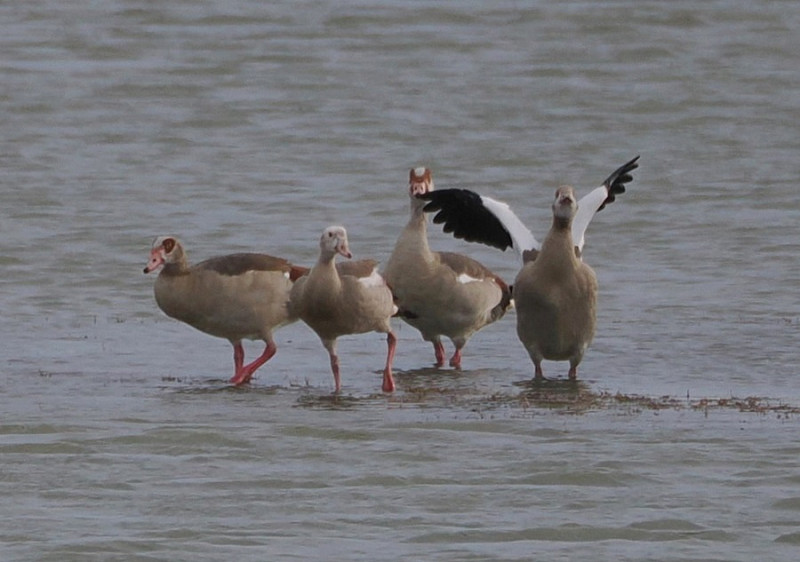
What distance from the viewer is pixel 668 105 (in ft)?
88.7

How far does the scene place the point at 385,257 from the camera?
1797cm

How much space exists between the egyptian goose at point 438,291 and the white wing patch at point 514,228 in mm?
340

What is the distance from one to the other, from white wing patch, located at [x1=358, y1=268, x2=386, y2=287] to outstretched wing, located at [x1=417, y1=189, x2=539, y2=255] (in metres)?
1.27

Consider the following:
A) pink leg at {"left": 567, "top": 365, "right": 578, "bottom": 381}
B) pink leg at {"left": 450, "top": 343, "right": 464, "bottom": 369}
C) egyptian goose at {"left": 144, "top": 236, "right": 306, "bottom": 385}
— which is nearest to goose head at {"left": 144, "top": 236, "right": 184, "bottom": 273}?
egyptian goose at {"left": 144, "top": 236, "right": 306, "bottom": 385}

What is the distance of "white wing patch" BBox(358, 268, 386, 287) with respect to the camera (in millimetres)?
12477

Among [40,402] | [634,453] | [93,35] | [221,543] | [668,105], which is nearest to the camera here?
[221,543]

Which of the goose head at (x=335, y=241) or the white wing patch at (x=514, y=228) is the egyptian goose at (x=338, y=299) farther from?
the white wing patch at (x=514, y=228)

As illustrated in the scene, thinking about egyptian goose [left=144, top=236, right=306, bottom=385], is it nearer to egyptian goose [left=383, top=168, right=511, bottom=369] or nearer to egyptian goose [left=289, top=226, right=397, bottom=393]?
egyptian goose [left=289, top=226, right=397, bottom=393]

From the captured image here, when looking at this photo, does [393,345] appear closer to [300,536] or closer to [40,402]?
[40,402]

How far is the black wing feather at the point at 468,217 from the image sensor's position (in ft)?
45.9

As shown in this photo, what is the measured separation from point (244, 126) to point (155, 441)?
15445mm

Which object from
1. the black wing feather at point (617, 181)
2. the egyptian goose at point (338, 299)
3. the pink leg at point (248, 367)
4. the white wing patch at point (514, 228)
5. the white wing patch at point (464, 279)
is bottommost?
the pink leg at point (248, 367)

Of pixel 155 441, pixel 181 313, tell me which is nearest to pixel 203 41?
pixel 181 313

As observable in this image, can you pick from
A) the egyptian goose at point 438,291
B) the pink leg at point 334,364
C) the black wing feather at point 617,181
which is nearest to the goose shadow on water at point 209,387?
the pink leg at point 334,364
